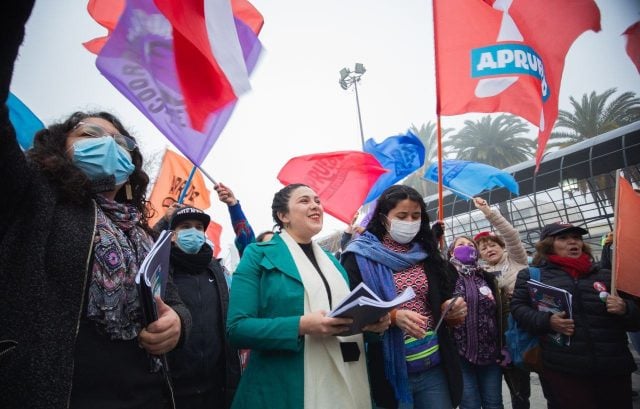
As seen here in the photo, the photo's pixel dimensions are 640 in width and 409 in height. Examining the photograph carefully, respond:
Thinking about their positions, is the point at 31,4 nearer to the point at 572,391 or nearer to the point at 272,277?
the point at 272,277

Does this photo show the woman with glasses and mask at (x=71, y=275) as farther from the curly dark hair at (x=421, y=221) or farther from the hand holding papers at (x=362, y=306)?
the curly dark hair at (x=421, y=221)

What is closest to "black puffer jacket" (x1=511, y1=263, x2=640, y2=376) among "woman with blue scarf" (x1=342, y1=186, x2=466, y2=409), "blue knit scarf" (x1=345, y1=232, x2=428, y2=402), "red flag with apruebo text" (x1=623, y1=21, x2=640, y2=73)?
"woman with blue scarf" (x1=342, y1=186, x2=466, y2=409)

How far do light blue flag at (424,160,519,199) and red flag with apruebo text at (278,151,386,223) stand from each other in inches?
42.1

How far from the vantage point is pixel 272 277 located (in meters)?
2.16

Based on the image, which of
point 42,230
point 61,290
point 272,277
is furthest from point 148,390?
point 272,277

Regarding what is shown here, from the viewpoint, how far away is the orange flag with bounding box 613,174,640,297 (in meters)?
3.07

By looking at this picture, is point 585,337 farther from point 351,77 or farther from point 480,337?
point 351,77

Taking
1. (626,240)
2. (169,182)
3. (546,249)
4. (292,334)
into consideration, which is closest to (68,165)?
(292,334)

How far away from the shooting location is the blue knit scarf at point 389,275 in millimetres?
2350

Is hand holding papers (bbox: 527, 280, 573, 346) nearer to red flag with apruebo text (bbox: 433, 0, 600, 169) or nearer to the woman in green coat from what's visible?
red flag with apruebo text (bbox: 433, 0, 600, 169)

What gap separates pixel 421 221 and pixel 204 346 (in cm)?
185

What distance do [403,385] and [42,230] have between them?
6.87ft

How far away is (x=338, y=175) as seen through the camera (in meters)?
5.89

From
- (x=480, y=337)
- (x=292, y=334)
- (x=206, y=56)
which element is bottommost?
(x=480, y=337)
